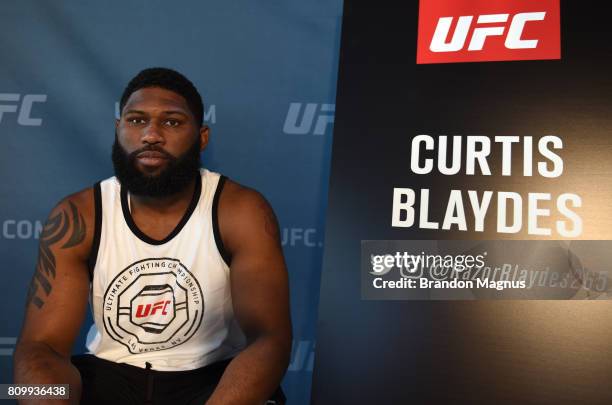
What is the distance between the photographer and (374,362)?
182cm

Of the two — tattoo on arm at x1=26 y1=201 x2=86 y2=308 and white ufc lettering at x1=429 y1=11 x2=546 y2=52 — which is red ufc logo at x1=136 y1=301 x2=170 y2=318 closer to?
tattoo on arm at x1=26 y1=201 x2=86 y2=308

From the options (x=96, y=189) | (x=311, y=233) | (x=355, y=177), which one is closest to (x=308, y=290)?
(x=311, y=233)

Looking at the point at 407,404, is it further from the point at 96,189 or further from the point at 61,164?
the point at 61,164

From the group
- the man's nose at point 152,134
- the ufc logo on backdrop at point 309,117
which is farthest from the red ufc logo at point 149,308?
the ufc logo on backdrop at point 309,117

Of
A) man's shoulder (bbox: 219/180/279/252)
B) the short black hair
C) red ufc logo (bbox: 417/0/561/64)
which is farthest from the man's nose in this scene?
red ufc logo (bbox: 417/0/561/64)

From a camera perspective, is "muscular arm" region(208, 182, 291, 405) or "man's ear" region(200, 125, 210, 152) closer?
"muscular arm" region(208, 182, 291, 405)

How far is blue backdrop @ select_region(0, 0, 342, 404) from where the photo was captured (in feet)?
8.09

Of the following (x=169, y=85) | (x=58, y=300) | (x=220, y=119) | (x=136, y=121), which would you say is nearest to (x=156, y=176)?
(x=136, y=121)

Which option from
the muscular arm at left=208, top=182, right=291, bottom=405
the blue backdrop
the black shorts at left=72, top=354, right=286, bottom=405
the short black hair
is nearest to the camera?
the muscular arm at left=208, top=182, right=291, bottom=405

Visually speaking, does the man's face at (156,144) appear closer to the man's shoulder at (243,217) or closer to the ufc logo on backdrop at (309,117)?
the man's shoulder at (243,217)

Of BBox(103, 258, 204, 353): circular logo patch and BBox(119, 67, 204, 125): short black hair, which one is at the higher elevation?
BBox(119, 67, 204, 125): short black hair

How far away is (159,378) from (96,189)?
54cm

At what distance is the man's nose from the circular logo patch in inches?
12.7

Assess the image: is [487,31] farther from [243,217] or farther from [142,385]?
[142,385]
